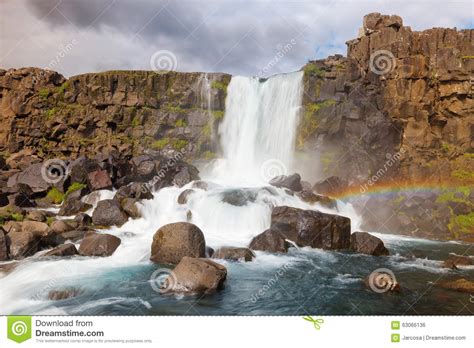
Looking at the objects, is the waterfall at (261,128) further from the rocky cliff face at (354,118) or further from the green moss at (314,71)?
the rocky cliff face at (354,118)

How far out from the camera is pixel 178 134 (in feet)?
125

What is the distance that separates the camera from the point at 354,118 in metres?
28.9

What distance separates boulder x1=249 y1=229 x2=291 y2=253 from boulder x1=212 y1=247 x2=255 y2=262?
1352 mm

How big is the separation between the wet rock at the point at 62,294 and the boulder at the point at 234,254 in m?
5.33

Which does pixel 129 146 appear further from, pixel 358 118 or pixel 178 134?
pixel 358 118

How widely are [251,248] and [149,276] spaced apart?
5.06 metres

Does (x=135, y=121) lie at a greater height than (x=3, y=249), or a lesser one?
greater

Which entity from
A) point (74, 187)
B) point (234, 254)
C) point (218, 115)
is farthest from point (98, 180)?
point (218, 115)

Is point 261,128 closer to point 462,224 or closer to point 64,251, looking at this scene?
point 462,224

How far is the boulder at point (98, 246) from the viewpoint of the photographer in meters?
14.6

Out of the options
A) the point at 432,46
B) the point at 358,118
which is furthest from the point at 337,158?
the point at 432,46

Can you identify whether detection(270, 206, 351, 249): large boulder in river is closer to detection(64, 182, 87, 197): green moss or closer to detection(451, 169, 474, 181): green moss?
detection(451, 169, 474, 181): green moss

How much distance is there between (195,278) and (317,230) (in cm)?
794

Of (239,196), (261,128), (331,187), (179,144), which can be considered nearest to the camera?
(239,196)
